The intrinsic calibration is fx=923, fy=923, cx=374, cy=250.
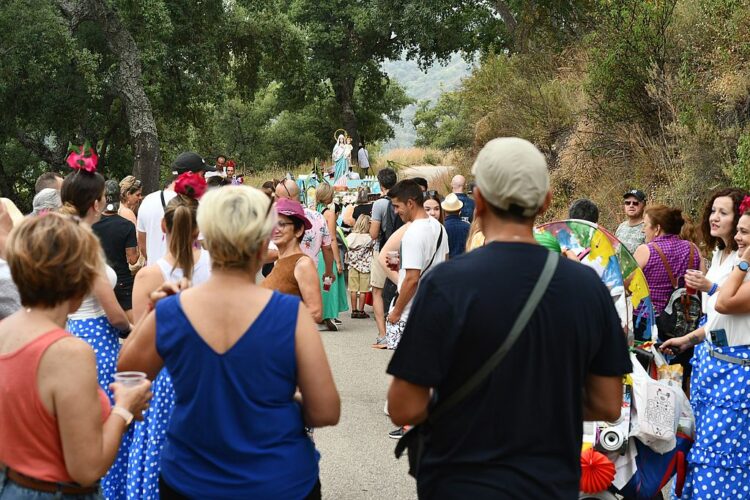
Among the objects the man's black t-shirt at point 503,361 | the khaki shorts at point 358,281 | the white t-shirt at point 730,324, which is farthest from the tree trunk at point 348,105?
the man's black t-shirt at point 503,361

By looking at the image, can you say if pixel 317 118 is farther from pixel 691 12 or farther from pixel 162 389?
pixel 162 389

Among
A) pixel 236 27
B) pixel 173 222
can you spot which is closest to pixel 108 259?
pixel 173 222

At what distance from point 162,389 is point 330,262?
210 inches

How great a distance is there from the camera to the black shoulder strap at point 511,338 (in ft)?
9.02

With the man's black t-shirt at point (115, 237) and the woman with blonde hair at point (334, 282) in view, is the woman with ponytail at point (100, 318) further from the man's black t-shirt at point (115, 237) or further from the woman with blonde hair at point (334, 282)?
the woman with blonde hair at point (334, 282)

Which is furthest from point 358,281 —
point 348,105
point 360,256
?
point 348,105

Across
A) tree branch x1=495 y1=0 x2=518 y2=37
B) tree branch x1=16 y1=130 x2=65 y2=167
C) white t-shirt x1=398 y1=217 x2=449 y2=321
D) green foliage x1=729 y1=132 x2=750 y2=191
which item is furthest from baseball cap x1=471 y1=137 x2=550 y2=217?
tree branch x1=16 y1=130 x2=65 y2=167

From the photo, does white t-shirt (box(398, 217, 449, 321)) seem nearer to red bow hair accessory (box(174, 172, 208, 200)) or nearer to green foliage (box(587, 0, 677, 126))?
red bow hair accessory (box(174, 172, 208, 200))

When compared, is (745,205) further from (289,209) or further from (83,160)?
(83,160)

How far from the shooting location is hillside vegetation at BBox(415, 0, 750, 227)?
12.8 m

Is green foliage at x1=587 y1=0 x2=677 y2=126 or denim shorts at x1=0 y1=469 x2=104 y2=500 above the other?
green foliage at x1=587 y1=0 x2=677 y2=126

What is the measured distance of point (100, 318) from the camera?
503cm

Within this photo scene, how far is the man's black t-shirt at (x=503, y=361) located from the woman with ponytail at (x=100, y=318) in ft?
7.75

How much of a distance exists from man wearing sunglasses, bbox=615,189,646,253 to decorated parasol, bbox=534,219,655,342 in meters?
2.71
